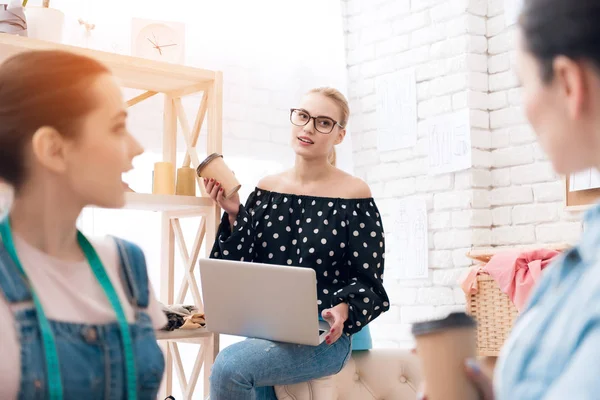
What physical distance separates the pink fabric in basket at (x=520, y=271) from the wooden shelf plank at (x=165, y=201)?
1.17m

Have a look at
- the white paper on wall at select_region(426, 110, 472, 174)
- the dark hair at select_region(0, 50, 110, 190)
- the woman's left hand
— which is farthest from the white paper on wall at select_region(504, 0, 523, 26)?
the dark hair at select_region(0, 50, 110, 190)

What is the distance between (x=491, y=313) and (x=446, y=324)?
236 centimetres

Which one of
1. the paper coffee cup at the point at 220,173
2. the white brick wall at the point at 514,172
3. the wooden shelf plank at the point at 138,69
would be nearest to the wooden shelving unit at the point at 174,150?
the wooden shelf plank at the point at 138,69

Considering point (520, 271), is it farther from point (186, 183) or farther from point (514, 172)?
point (186, 183)

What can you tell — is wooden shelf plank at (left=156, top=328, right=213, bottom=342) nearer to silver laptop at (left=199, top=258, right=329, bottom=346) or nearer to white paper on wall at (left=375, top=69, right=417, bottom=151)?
silver laptop at (left=199, top=258, right=329, bottom=346)

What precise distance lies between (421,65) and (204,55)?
1145 millimetres

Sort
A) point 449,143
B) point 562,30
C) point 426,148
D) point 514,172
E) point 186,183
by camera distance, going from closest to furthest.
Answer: point 562,30
point 186,183
point 514,172
point 449,143
point 426,148

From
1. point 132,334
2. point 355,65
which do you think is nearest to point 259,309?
point 132,334

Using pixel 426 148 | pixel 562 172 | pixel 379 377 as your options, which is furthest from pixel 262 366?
pixel 426 148

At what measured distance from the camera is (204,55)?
3.84 meters

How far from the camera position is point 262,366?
7.42 feet

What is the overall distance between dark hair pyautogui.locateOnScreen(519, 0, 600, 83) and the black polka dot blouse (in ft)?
5.59

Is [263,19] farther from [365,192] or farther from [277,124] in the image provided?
[365,192]

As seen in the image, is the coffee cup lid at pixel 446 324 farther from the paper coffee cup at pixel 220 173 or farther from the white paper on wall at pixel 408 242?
the white paper on wall at pixel 408 242
